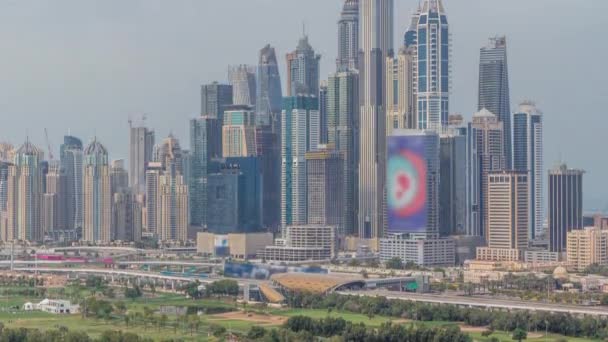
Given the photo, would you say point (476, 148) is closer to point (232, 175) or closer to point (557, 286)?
point (232, 175)

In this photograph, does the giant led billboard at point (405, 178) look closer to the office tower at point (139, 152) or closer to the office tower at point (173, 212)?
the office tower at point (173, 212)

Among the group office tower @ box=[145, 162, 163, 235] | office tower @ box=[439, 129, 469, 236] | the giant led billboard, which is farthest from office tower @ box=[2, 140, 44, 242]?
the giant led billboard

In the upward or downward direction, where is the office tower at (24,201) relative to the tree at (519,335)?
upward

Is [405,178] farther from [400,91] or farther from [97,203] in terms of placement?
[97,203]

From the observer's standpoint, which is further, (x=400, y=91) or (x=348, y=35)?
(x=348, y=35)

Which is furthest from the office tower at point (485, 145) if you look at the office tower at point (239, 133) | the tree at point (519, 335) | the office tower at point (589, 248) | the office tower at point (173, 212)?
the tree at point (519, 335)

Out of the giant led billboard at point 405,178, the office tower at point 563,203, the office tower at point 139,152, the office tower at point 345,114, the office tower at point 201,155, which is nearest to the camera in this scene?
the office tower at point 563,203

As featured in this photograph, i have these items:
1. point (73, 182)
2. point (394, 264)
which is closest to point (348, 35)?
point (73, 182)
